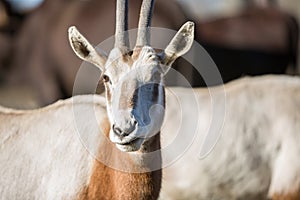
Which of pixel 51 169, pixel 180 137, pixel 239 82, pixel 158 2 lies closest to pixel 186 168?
pixel 180 137

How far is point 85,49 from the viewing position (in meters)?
5.55

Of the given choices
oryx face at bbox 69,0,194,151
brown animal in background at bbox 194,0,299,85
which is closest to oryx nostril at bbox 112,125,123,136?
oryx face at bbox 69,0,194,151

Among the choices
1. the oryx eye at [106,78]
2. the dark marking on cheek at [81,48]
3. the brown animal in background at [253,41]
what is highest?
the dark marking on cheek at [81,48]

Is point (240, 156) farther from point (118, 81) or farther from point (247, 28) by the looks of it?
point (247, 28)

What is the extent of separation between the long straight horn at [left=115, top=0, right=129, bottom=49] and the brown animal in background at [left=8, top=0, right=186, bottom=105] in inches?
195

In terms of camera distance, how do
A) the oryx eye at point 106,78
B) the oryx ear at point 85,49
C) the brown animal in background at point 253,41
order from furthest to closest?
the brown animal in background at point 253,41 < the oryx ear at point 85,49 < the oryx eye at point 106,78

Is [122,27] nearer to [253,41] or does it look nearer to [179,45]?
[179,45]

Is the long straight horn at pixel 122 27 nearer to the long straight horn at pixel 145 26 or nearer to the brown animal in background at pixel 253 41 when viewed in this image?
the long straight horn at pixel 145 26

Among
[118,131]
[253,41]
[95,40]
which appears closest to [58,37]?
[95,40]

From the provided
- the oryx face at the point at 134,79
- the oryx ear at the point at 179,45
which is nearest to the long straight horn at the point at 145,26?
the oryx face at the point at 134,79

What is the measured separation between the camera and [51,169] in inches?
221

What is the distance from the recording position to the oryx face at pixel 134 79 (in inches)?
199

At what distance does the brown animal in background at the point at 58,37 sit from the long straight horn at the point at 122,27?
16.2 feet

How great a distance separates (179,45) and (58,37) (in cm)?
550
